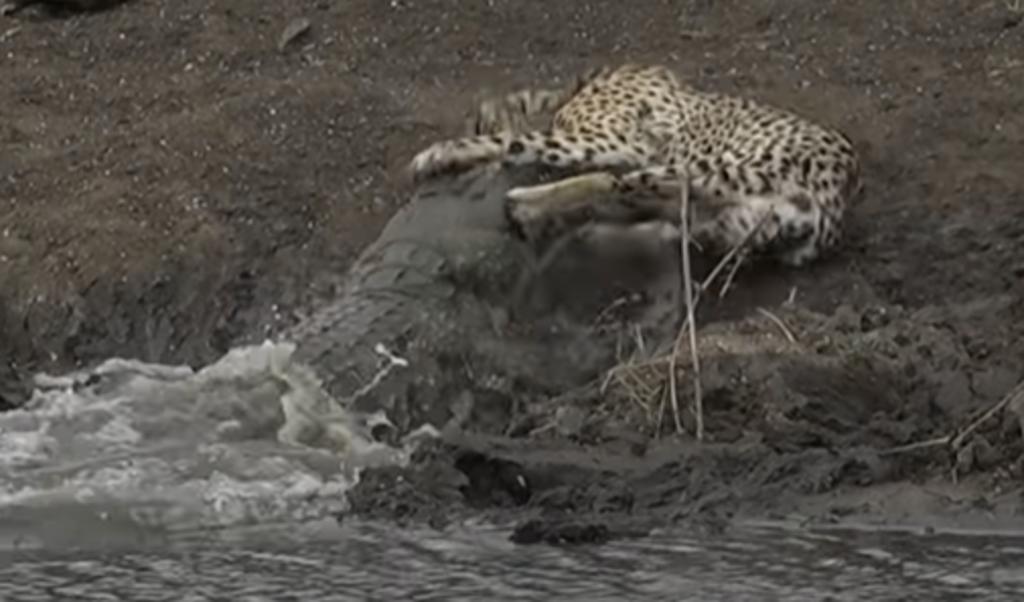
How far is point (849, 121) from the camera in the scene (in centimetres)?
1011

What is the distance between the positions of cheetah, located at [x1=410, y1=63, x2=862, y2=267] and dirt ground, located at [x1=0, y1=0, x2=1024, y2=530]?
0.61ft

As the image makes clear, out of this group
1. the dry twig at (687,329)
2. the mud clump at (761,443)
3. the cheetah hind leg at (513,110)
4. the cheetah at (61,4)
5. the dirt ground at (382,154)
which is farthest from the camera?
the cheetah at (61,4)

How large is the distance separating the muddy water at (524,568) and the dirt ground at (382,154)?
1.21m

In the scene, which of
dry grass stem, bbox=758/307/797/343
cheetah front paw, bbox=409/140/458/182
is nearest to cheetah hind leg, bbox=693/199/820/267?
dry grass stem, bbox=758/307/797/343

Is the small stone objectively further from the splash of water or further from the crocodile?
the splash of water

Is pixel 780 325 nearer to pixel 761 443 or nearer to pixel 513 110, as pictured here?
pixel 761 443

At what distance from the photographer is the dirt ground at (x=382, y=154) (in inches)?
343

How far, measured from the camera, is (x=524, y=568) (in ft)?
20.0

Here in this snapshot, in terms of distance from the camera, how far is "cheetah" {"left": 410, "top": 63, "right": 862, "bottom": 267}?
→ 8.88 meters

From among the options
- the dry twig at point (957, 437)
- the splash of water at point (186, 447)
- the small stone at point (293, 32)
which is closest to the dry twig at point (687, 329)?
the dry twig at point (957, 437)

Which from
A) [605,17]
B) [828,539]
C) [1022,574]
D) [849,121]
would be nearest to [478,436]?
[828,539]

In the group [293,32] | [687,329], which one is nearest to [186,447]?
[687,329]

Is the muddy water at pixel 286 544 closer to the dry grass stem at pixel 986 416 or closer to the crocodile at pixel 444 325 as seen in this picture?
the crocodile at pixel 444 325

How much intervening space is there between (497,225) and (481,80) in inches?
84.6
